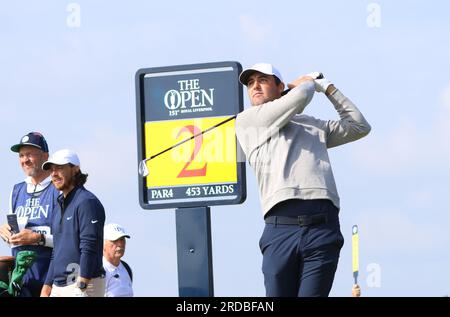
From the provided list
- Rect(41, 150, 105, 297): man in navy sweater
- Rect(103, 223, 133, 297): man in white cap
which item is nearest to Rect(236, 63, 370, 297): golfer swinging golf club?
Rect(41, 150, 105, 297): man in navy sweater

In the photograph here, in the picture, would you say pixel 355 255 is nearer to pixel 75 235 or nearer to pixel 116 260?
pixel 75 235

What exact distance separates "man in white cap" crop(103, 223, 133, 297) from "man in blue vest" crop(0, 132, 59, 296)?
49.2 inches

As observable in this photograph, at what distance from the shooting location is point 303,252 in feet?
24.3

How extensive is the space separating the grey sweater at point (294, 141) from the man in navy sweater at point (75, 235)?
5.44ft

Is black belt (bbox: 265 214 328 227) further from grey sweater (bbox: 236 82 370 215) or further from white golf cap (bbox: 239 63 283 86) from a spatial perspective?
white golf cap (bbox: 239 63 283 86)

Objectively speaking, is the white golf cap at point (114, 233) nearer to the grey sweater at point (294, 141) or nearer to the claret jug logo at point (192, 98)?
the claret jug logo at point (192, 98)

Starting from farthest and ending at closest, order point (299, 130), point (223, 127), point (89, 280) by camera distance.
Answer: point (223, 127) → point (89, 280) → point (299, 130)

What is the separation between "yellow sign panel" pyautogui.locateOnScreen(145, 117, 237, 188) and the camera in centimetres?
982

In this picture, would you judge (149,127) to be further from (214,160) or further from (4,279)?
(4,279)

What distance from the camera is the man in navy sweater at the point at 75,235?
29.2 ft
